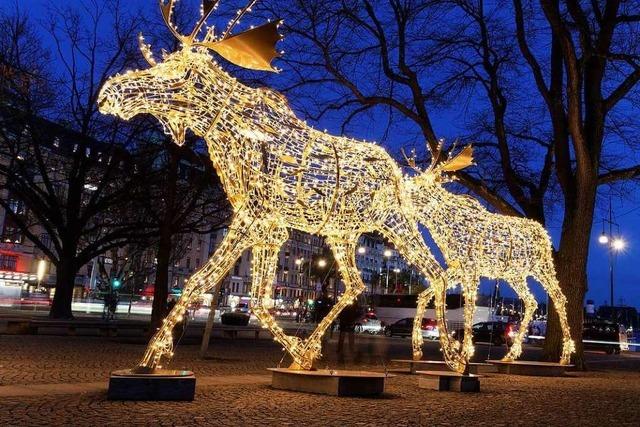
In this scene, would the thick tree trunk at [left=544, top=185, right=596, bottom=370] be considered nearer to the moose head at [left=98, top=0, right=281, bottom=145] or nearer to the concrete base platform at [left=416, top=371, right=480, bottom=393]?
the concrete base platform at [left=416, top=371, right=480, bottom=393]

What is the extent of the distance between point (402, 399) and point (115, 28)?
19021 millimetres

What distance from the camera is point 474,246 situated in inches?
485

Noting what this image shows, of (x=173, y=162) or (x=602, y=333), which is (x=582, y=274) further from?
(x=602, y=333)

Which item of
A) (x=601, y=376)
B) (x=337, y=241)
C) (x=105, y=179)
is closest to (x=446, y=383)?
(x=337, y=241)

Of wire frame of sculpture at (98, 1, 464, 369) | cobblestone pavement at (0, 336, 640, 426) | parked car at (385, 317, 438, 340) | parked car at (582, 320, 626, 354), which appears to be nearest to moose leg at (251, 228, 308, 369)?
wire frame of sculpture at (98, 1, 464, 369)

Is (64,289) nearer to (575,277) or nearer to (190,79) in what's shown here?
(575,277)

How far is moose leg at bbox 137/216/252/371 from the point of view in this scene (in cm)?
743

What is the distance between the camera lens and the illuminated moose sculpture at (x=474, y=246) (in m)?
11.3

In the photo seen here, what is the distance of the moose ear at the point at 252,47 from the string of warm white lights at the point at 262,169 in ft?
0.03

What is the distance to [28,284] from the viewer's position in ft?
204

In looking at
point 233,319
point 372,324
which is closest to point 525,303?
point 233,319

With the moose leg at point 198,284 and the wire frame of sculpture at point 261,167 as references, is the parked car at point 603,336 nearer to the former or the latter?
the wire frame of sculpture at point 261,167

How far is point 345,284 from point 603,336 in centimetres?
3036

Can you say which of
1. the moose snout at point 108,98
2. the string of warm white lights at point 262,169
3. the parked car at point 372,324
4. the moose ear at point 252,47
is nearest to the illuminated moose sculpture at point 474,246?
the string of warm white lights at point 262,169
